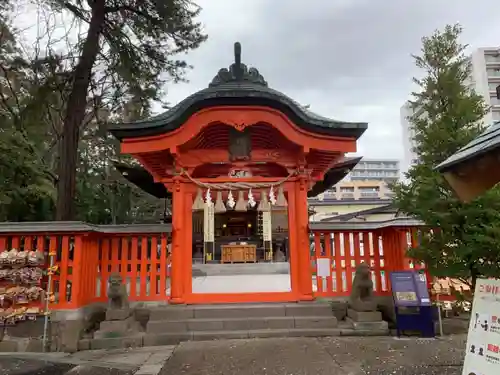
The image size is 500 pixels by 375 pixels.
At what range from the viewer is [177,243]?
23.4 ft

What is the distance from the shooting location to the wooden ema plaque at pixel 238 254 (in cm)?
1916

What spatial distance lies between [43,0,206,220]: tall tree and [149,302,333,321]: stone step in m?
4.11

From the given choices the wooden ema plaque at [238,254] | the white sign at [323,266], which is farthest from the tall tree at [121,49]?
the wooden ema plaque at [238,254]

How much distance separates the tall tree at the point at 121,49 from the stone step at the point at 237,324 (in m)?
4.32

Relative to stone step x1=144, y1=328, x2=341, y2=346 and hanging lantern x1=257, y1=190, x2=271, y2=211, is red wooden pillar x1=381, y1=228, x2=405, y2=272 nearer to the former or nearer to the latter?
stone step x1=144, y1=328, x2=341, y2=346

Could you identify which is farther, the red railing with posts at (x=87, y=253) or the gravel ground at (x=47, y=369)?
the red railing with posts at (x=87, y=253)

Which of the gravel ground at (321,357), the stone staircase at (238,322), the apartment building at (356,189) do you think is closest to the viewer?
the gravel ground at (321,357)

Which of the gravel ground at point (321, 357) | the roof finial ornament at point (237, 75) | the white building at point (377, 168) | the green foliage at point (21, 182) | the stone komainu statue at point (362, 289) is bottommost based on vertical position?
the gravel ground at point (321, 357)

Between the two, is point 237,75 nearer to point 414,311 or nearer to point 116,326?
point 116,326

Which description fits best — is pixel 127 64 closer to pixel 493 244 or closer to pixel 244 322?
pixel 244 322

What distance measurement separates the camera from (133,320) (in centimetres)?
675

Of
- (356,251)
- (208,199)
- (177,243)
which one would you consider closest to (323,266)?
(356,251)

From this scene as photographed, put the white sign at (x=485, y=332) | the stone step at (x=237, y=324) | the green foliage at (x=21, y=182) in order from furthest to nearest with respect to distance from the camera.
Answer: the green foliage at (x=21, y=182)
the stone step at (x=237, y=324)
the white sign at (x=485, y=332)

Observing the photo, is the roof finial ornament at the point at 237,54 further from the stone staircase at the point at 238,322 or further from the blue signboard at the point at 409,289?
the blue signboard at the point at 409,289
